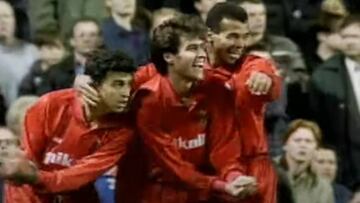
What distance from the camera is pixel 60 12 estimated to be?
36.5 feet

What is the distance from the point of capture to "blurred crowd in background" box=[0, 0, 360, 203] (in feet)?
32.2

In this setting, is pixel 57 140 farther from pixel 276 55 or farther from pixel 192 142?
pixel 276 55

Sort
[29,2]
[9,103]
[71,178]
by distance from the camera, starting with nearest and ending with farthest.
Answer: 1. [71,178]
2. [9,103]
3. [29,2]

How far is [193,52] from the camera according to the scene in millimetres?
7406

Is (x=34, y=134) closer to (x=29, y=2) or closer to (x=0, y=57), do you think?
(x=0, y=57)

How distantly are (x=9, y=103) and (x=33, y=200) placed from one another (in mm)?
2869

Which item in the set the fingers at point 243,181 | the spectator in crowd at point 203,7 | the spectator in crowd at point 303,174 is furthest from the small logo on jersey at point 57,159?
the spectator in crowd at point 203,7

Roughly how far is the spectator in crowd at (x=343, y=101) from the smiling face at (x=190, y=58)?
2.91m

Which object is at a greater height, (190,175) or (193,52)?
(193,52)

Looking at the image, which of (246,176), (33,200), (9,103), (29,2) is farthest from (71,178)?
(29,2)

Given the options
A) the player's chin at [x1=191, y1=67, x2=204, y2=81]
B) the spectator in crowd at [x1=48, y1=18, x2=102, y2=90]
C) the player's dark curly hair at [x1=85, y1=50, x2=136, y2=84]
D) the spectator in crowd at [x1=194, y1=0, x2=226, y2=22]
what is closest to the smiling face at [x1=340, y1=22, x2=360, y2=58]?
the spectator in crowd at [x1=194, y1=0, x2=226, y2=22]

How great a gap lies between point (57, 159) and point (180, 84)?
0.59m

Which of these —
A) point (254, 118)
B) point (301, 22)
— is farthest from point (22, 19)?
point (254, 118)

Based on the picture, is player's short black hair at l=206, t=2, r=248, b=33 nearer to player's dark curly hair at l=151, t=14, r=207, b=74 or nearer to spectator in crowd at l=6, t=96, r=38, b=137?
player's dark curly hair at l=151, t=14, r=207, b=74
